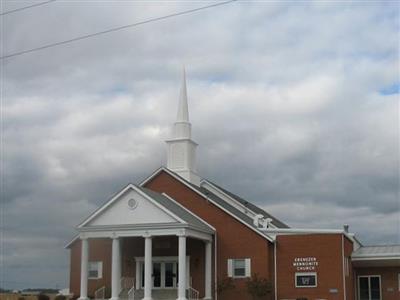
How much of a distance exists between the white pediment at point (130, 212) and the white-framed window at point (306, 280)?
8555mm

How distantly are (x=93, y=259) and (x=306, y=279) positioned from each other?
554 inches

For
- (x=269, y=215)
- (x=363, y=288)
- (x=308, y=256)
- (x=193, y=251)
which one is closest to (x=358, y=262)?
(x=363, y=288)

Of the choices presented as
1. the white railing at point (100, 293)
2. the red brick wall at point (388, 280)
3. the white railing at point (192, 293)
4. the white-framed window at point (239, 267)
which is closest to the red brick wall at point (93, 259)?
the white railing at point (100, 293)

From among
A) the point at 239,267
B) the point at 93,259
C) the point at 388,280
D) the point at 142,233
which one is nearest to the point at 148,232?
the point at 142,233

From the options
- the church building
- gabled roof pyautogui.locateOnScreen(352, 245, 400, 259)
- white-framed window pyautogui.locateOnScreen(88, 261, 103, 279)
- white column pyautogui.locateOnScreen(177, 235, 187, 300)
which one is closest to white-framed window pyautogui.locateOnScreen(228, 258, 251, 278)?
the church building

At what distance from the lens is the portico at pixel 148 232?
38.2 m

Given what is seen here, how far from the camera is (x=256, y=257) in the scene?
135 ft

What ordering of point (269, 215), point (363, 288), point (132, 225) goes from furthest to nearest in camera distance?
point (269, 215) < point (363, 288) < point (132, 225)

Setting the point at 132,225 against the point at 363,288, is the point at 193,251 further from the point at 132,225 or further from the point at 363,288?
the point at 363,288

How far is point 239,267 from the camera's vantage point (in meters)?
41.6

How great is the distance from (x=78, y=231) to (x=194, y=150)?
10730 millimetres

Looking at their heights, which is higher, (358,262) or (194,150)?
(194,150)

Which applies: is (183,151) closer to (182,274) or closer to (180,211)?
(180,211)

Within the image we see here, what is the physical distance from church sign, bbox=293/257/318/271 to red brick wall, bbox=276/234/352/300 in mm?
165
